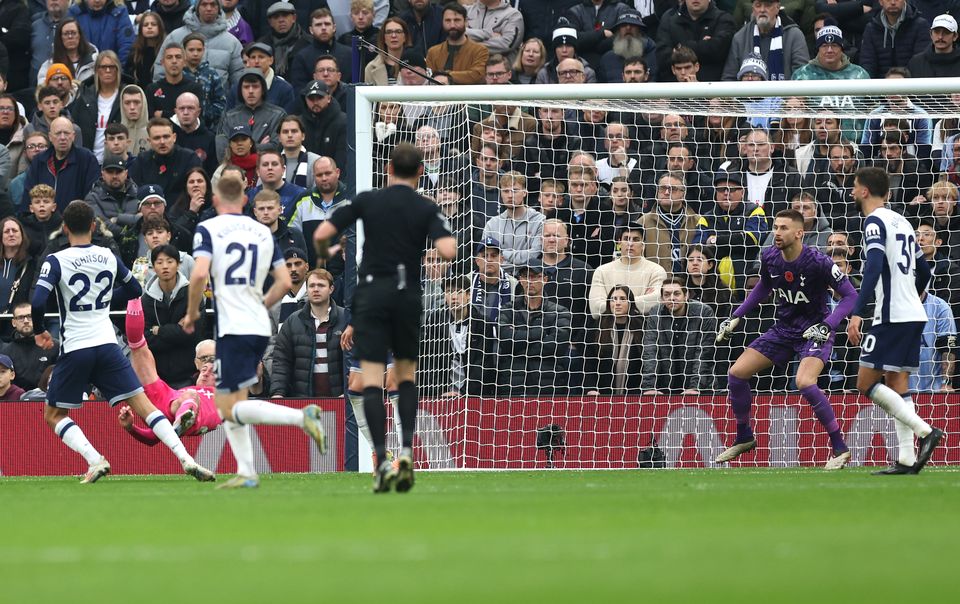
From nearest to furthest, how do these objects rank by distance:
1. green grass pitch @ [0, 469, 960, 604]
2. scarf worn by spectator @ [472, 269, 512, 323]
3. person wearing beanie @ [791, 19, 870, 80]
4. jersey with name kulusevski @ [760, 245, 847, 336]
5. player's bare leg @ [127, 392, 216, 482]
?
green grass pitch @ [0, 469, 960, 604] < player's bare leg @ [127, 392, 216, 482] < jersey with name kulusevski @ [760, 245, 847, 336] < scarf worn by spectator @ [472, 269, 512, 323] < person wearing beanie @ [791, 19, 870, 80]

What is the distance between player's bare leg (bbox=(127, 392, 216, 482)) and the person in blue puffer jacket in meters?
9.03

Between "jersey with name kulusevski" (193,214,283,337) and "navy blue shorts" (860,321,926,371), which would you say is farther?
"navy blue shorts" (860,321,926,371)

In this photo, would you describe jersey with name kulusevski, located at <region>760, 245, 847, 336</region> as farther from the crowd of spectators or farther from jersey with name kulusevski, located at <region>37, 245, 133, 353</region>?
jersey with name kulusevski, located at <region>37, 245, 133, 353</region>

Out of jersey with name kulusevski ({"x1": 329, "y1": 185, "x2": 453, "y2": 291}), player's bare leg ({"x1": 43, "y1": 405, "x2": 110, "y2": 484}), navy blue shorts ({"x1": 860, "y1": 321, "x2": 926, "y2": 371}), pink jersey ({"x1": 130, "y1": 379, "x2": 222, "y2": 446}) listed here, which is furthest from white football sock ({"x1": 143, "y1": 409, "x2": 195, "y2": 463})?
navy blue shorts ({"x1": 860, "y1": 321, "x2": 926, "y2": 371})

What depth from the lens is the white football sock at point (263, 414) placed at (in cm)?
1045

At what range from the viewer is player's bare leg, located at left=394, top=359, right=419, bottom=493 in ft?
31.9

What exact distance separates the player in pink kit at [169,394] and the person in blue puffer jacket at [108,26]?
A: 277 inches

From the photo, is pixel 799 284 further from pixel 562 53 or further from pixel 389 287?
pixel 562 53

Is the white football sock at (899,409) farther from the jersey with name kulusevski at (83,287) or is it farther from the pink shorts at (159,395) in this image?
the pink shorts at (159,395)

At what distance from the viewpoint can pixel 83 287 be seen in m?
12.6

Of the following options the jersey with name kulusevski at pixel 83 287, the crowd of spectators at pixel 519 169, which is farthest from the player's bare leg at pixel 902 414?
the jersey with name kulusevski at pixel 83 287

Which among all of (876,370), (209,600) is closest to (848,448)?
(876,370)

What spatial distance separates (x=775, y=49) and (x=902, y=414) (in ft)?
24.8

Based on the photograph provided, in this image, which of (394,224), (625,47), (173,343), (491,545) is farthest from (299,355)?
(491,545)
